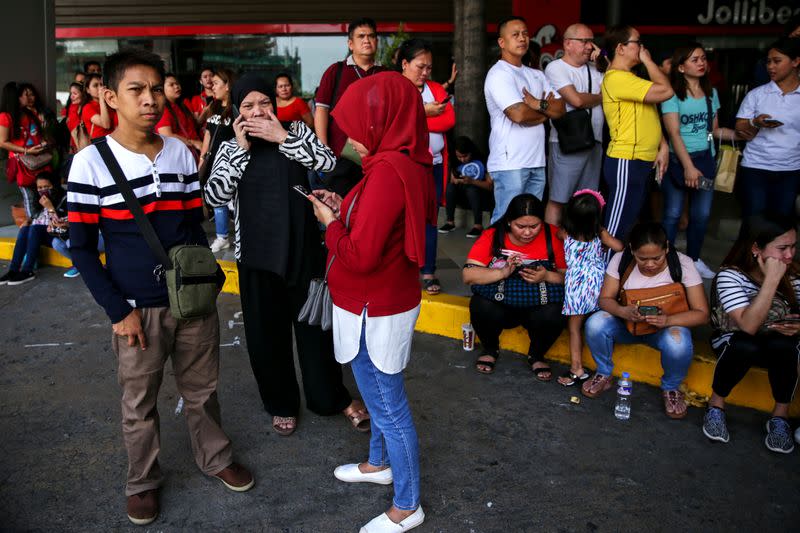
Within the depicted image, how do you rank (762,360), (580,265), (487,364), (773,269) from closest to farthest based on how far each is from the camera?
1. (773,269)
2. (762,360)
3. (580,265)
4. (487,364)

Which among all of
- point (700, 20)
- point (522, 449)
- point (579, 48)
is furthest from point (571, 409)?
point (700, 20)

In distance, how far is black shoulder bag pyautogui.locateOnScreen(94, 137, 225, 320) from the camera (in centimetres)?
268

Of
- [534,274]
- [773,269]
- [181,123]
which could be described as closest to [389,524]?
[534,274]

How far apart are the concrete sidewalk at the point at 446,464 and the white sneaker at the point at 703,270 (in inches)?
77.0

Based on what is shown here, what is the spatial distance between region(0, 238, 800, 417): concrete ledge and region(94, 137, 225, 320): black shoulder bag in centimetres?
234

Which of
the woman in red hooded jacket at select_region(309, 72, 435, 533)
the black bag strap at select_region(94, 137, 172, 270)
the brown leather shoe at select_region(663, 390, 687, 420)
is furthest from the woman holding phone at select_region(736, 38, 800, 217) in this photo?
the black bag strap at select_region(94, 137, 172, 270)

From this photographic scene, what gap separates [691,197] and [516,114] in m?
1.86

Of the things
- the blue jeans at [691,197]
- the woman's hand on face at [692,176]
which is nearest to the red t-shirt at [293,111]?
the blue jeans at [691,197]

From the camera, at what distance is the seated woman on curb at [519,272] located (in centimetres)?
419

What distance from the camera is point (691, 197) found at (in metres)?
5.45

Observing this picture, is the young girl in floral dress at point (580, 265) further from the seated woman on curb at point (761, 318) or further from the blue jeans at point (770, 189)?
the blue jeans at point (770, 189)

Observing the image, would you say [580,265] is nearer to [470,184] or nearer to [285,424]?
[285,424]

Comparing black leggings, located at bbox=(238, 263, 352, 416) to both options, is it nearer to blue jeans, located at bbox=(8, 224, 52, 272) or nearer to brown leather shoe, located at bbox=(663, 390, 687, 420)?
brown leather shoe, located at bbox=(663, 390, 687, 420)

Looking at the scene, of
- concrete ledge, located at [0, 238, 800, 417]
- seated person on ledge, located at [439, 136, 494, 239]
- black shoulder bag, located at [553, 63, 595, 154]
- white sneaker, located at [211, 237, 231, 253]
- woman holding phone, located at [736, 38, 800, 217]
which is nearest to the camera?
concrete ledge, located at [0, 238, 800, 417]
